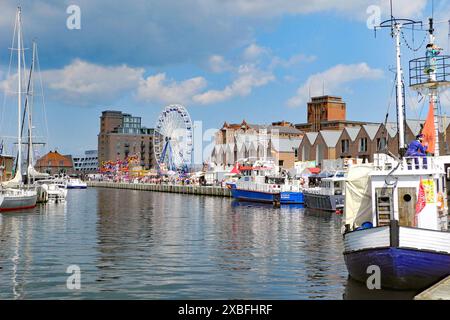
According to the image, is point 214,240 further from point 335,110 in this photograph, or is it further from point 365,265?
point 335,110

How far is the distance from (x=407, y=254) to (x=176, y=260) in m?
12.6

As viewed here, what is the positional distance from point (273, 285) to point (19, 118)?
57.1 meters

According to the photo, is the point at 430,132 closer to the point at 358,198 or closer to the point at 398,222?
the point at 358,198

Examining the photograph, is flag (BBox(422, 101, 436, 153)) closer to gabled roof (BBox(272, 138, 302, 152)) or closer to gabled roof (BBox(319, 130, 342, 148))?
gabled roof (BBox(319, 130, 342, 148))

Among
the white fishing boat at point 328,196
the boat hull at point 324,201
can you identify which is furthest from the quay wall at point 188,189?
the white fishing boat at point 328,196

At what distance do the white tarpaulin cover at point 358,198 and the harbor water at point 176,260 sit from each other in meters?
2.71

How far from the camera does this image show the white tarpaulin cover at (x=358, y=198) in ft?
85.3

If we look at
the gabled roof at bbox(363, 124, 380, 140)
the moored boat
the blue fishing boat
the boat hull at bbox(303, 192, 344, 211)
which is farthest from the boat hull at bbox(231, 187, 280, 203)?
the moored boat

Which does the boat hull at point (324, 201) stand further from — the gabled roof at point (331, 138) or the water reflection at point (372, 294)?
the gabled roof at point (331, 138)

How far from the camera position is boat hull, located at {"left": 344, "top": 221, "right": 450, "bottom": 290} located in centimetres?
2216

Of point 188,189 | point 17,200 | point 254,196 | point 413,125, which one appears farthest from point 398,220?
point 188,189

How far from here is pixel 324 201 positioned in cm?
6906

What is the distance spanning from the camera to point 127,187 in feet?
617

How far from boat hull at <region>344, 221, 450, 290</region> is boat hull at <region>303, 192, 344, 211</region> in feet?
140
